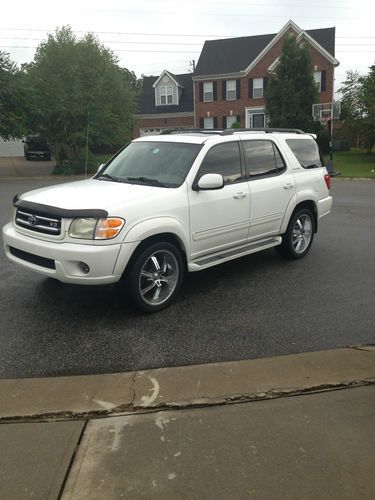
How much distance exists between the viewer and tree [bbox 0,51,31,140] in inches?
905

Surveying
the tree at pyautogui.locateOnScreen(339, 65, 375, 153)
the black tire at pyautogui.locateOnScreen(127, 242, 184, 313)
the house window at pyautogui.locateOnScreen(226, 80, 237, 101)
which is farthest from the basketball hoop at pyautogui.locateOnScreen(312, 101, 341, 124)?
the black tire at pyautogui.locateOnScreen(127, 242, 184, 313)

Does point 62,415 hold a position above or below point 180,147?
below

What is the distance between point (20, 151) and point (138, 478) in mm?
47463

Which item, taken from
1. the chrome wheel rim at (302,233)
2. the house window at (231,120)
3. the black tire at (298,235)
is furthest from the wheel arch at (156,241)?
the house window at (231,120)

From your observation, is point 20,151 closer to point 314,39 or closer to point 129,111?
point 129,111

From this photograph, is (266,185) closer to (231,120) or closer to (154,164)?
(154,164)

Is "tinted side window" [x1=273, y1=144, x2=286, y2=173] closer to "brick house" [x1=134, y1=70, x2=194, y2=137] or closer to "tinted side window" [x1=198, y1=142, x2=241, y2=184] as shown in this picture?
"tinted side window" [x1=198, y1=142, x2=241, y2=184]

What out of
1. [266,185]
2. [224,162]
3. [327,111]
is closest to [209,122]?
[327,111]

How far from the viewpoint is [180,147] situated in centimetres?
570

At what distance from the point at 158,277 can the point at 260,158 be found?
7.71 ft

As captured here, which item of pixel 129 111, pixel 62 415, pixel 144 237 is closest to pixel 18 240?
pixel 144 237

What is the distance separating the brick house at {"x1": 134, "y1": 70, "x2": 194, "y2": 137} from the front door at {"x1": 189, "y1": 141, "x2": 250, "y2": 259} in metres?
42.0

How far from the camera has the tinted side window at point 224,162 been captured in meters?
5.52

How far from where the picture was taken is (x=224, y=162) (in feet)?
18.9
